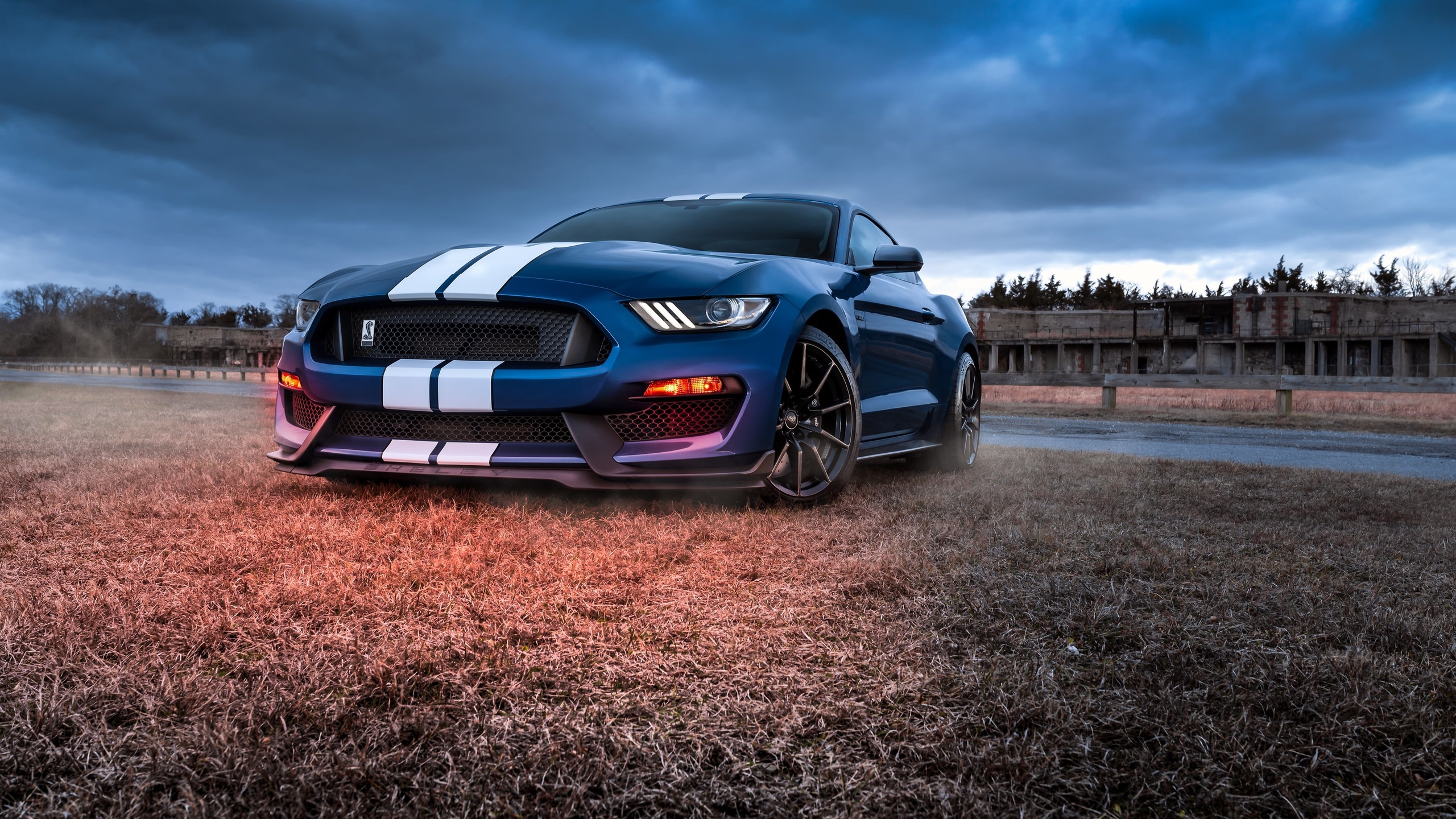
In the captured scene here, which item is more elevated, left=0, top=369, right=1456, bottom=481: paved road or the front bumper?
the front bumper

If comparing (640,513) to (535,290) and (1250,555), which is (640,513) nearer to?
(535,290)

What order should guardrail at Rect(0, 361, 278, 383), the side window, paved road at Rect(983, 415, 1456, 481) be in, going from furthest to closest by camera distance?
guardrail at Rect(0, 361, 278, 383) < paved road at Rect(983, 415, 1456, 481) < the side window

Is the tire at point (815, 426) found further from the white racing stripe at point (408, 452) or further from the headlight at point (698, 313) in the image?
the white racing stripe at point (408, 452)

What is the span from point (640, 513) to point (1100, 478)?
2.69m

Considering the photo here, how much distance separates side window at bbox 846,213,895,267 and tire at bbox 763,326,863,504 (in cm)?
81

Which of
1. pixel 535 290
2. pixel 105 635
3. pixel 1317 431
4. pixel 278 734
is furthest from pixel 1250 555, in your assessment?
pixel 1317 431

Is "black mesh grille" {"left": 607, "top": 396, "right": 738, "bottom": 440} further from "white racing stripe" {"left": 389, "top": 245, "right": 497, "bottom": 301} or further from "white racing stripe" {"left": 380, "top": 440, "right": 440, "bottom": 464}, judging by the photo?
"white racing stripe" {"left": 389, "top": 245, "right": 497, "bottom": 301}

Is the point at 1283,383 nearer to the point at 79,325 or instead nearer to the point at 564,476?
the point at 564,476

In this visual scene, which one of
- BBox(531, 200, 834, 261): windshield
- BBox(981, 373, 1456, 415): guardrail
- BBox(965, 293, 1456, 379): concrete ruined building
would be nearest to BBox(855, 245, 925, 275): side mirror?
BBox(531, 200, 834, 261): windshield

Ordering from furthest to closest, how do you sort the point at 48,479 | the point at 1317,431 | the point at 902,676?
the point at 1317,431, the point at 48,479, the point at 902,676

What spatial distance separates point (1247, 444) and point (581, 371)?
7.09 metres

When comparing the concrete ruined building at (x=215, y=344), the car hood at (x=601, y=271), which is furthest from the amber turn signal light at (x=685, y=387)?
the concrete ruined building at (x=215, y=344)

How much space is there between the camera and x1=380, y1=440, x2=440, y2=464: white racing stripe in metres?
3.13

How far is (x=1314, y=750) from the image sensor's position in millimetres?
1358
